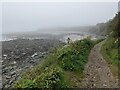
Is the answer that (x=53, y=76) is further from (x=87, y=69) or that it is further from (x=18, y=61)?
(x=18, y=61)

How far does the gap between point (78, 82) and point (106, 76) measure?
283cm

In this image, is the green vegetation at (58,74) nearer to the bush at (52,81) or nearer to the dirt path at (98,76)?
the bush at (52,81)

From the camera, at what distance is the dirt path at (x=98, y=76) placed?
20.6 meters

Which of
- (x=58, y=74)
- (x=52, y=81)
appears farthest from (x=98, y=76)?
(x=52, y=81)

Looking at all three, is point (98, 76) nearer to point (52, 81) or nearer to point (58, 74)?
point (58, 74)

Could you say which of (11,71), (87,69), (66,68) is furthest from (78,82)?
(11,71)

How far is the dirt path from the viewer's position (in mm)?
20594

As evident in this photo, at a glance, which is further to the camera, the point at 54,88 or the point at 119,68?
the point at 119,68

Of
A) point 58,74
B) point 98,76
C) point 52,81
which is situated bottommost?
point 98,76

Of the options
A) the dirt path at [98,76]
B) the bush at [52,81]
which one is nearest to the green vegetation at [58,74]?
the bush at [52,81]

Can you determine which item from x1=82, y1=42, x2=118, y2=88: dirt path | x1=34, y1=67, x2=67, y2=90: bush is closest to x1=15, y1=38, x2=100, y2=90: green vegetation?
x1=34, y1=67, x2=67, y2=90: bush

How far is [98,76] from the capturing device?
74.9 feet

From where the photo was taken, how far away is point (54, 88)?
59.8 feet

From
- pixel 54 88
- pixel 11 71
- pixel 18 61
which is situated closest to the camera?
pixel 54 88
